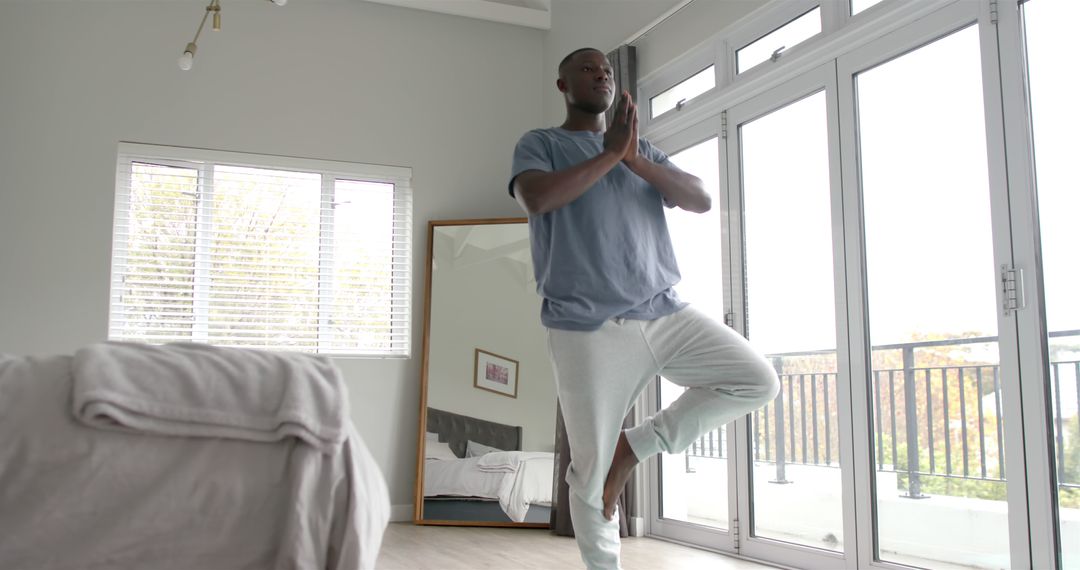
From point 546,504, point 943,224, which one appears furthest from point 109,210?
point 943,224

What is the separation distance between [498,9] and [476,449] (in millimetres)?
2671

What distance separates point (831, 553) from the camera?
3.19m

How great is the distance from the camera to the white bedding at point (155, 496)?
3.44 ft

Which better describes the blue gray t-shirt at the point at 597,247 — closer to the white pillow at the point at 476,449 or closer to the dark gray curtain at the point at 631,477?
the dark gray curtain at the point at 631,477

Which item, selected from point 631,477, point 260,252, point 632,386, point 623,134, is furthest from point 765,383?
point 260,252

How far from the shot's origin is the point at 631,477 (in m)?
4.19

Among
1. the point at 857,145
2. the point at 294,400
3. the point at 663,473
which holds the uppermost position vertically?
the point at 857,145

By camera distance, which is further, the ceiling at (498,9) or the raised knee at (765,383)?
the ceiling at (498,9)

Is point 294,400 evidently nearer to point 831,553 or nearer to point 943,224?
point 943,224

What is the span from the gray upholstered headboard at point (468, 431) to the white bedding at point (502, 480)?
54 millimetres

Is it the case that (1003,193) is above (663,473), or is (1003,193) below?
above

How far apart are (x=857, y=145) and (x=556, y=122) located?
92.8 inches

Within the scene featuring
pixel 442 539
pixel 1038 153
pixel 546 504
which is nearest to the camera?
pixel 1038 153

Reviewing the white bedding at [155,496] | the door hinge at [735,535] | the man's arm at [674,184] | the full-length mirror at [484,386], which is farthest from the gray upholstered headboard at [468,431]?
the white bedding at [155,496]
